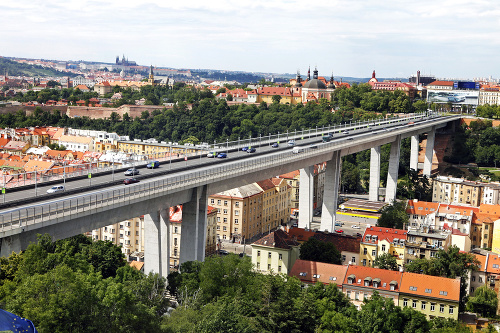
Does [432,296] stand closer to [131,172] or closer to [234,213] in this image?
[131,172]

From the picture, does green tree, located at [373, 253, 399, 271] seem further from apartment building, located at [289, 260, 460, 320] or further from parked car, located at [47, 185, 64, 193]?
parked car, located at [47, 185, 64, 193]

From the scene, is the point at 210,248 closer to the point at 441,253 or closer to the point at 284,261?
the point at 284,261

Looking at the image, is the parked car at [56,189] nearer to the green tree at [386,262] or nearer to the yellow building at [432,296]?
the yellow building at [432,296]

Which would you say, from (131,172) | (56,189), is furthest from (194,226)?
(56,189)

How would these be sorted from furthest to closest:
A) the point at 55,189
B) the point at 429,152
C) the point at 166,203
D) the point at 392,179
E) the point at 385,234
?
the point at 429,152 → the point at 392,179 → the point at 385,234 → the point at 166,203 → the point at 55,189

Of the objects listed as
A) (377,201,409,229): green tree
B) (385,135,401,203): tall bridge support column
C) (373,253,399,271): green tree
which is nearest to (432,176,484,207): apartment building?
(385,135,401,203): tall bridge support column
